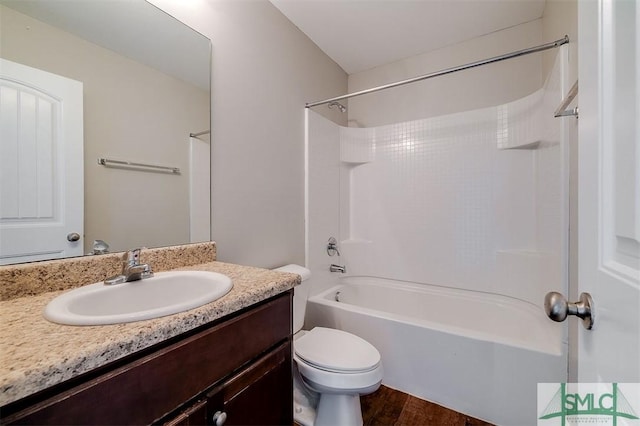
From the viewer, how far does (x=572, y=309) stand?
1.67 feet

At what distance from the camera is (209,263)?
1.22m

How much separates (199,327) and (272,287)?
0.82 feet

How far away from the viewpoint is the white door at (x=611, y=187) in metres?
0.38

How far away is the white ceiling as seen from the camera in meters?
1.69

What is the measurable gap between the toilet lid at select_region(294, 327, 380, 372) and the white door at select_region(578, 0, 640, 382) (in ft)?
2.79

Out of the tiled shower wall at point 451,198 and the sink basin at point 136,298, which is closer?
the sink basin at point 136,298

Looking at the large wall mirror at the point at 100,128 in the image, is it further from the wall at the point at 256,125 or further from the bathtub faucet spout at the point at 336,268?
the bathtub faucet spout at the point at 336,268

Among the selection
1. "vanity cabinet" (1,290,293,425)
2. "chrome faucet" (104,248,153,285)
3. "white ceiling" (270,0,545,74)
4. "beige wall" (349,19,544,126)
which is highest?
"white ceiling" (270,0,545,74)

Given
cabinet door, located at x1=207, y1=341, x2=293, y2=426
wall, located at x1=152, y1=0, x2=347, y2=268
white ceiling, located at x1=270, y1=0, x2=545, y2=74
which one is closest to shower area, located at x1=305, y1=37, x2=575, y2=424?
wall, located at x1=152, y1=0, x2=347, y2=268

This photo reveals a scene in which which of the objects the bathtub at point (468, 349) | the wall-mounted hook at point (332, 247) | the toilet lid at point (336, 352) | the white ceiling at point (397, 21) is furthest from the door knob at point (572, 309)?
the white ceiling at point (397, 21)

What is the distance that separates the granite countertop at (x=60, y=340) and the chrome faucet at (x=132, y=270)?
164mm

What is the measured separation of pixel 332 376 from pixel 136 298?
2.87ft

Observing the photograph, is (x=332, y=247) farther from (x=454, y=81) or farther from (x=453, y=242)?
(x=454, y=81)

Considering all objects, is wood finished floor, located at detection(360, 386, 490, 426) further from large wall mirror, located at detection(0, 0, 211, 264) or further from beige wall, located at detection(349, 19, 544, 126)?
beige wall, located at detection(349, 19, 544, 126)
